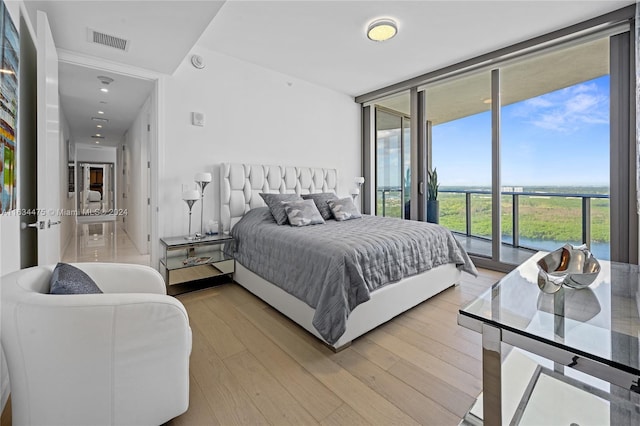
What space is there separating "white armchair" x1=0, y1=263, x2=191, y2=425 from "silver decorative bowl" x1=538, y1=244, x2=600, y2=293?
1.69m

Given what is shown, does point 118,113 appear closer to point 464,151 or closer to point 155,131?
point 155,131

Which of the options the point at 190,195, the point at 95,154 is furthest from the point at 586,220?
the point at 95,154

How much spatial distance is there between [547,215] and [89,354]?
4.76m

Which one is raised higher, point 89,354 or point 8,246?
point 8,246

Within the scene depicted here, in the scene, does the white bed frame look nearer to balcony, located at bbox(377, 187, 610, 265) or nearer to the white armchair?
the white armchair

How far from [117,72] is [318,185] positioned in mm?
2754

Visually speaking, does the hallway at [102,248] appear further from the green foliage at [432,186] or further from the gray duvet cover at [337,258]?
the green foliage at [432,186]

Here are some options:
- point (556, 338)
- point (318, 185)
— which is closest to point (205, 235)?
point (318, 185)

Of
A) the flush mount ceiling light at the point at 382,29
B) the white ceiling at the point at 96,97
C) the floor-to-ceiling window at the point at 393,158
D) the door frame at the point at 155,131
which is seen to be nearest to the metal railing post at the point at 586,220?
the floor-to-ceiling window at the point at 393,158

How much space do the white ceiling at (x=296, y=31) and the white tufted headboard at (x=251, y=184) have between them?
1317 millimetres

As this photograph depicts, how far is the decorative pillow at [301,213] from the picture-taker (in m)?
2.99

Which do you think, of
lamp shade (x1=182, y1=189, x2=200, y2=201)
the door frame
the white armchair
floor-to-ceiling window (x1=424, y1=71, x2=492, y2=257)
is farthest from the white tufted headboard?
the white armchair

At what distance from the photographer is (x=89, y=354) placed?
→ 1.05 metres

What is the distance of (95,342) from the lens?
105cm
